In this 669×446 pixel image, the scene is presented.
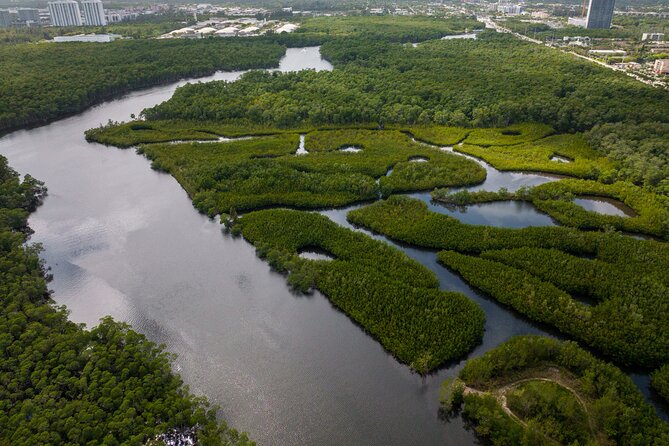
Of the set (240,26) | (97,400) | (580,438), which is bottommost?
(580,438)

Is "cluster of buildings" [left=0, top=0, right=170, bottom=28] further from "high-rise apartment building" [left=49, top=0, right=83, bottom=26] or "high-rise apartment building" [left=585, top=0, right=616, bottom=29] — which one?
"high-rise apartment building" [left=585, top=0, right=616, bottom=29]

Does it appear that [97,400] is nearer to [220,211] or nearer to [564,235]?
[220,211]

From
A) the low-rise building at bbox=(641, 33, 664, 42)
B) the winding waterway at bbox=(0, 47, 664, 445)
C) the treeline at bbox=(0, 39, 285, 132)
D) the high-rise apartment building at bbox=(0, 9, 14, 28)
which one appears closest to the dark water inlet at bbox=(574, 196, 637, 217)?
the winding waterway at bbox=(0, 47, 664, 445)

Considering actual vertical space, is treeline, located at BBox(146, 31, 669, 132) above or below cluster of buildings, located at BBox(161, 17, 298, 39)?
below

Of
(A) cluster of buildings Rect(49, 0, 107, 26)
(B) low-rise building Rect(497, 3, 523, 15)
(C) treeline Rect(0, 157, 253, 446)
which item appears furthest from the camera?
(B) low-rise building Rect(497, 3, 523, 15)

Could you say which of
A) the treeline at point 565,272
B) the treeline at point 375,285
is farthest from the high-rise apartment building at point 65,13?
the treeline at point 565,272

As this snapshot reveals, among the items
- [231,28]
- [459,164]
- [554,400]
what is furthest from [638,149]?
[231,28]

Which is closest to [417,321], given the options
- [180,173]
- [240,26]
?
[180,173]
